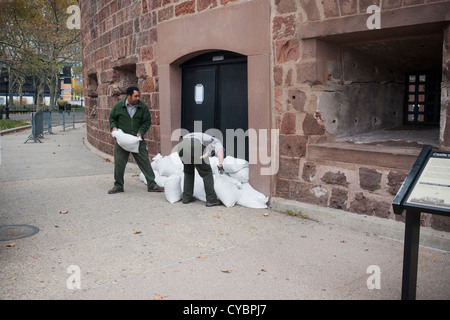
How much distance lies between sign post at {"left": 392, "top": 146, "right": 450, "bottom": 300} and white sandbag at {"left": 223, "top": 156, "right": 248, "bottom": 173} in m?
3.55

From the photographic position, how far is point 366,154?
504cm

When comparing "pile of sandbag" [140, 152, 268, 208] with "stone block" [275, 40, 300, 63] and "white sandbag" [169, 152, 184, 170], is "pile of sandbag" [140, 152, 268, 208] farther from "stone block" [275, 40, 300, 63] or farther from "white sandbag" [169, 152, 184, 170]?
"stone block" [275, 40, 300, 63]

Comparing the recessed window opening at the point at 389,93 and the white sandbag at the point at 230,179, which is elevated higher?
the recessed window opening at the point at 389,93

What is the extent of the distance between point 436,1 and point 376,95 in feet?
7.13

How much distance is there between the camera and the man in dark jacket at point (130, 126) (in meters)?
6.98

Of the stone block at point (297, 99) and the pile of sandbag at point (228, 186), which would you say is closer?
the stone block at point (297, 99)

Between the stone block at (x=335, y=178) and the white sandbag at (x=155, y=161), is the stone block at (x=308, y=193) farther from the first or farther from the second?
the white sandbag at (x=155, y=161)

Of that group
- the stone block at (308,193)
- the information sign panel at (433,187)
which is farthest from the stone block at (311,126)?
the information sign panel at (433,187)

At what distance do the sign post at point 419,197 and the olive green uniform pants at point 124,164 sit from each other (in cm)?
481

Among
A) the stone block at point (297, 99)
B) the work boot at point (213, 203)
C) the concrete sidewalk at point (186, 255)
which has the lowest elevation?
the concrete sidewalk at point (186, 255)

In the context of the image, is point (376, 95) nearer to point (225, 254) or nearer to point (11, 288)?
point (225, 254)

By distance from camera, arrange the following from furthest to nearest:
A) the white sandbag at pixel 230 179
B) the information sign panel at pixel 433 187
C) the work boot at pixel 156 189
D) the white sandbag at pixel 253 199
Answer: the work boot at pixel 156 189, the white sandbag at pixel 230 179, the white sandbag at pixel 253 199, the information sign panel at pixel 433 187

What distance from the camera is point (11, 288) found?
3486 mm

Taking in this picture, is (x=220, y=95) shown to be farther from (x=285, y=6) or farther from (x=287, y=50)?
(x=285, y=6)
